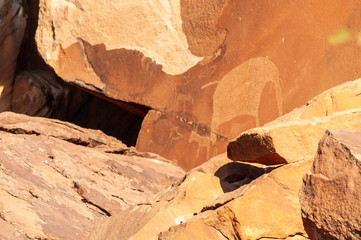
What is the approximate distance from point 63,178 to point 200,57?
4.03ft

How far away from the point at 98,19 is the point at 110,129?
143 cm

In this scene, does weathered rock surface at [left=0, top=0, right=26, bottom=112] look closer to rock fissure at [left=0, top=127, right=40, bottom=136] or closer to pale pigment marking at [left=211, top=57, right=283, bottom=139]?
rock fissure at [left=0, top=127, right=40, bottom=136]

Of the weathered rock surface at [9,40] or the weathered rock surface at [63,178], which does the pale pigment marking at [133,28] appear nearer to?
the weathered rock surface at [63,178]

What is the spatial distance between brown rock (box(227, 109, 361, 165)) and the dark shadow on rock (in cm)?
28

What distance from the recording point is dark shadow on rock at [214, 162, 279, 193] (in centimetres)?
214

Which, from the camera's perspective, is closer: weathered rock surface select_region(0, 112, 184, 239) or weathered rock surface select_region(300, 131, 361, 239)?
weathered rock surface select_region(300, 131, 361, 239)

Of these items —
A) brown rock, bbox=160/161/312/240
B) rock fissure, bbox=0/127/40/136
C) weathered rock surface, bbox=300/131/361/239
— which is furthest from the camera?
rock fissure, bbox=0/127/40/136

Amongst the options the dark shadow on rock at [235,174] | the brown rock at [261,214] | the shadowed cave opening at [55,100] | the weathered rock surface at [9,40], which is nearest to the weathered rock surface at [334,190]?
the brown rock at [261,214]

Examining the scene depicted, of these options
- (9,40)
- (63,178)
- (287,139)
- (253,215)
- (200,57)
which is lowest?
(63,178)

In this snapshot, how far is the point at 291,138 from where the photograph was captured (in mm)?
1766

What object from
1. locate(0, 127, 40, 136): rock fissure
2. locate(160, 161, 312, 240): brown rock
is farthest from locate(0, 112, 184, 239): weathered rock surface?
locate(160, 161, 312, 240): brown rock

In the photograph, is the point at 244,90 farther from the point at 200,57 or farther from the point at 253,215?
the point at 253,215

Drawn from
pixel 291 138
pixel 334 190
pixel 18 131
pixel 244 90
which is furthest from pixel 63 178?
pixel 334 190

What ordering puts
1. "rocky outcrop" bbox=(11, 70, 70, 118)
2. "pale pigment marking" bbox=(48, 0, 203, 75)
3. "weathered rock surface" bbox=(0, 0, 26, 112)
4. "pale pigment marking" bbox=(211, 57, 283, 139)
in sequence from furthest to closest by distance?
1. "rocky outcrop" bbox=(11, 70, 70, 118)
2. "weathered rock surface" bbox=(0, 0, 26, 112)
3. "pale pigment marking" bbox=(48, 0, 203, 75)
4. "pale pigment marking" bbox=(211, 57, 283, 139)
